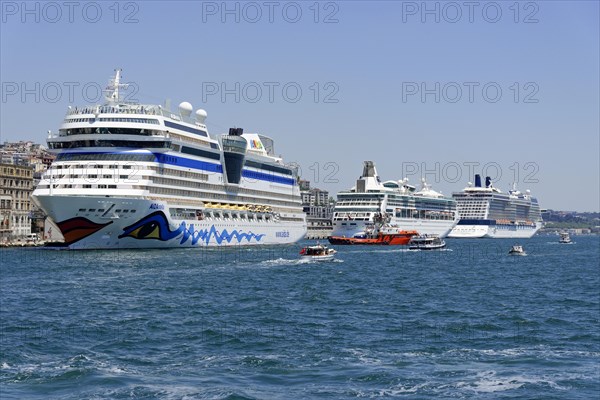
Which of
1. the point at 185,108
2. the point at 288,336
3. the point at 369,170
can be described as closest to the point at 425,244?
the point at 185,108

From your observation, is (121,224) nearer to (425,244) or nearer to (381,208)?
(425,244)

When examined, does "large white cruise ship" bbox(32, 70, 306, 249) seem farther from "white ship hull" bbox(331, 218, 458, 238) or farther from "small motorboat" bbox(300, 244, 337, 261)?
"white ship hull" bbox(331, 218, 458, 238)

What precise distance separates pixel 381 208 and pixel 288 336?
13687 cm

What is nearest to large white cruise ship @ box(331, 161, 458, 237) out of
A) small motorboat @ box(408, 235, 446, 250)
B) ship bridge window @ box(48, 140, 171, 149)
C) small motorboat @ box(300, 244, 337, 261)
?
small motorboat @ box(408, 235, 446, 250)

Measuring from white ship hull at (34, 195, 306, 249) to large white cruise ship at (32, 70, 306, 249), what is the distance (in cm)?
9

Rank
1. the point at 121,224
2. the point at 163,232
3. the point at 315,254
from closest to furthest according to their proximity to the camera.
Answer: the point at 315,254 < the point at 121,224 < the point at 163,232

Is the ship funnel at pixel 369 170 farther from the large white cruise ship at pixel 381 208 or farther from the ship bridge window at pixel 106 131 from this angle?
the ship bridge window at pixel 106 131

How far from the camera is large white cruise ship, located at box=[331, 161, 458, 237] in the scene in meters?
169

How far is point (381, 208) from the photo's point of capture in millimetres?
173500

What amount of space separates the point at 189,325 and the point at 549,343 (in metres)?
15.1

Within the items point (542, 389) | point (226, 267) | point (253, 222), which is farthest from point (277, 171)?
point (542, 389)

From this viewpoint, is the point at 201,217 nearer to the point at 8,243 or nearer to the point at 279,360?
the point at 8,243

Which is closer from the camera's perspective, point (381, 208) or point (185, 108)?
point (185, 108)

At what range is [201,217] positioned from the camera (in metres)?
104
